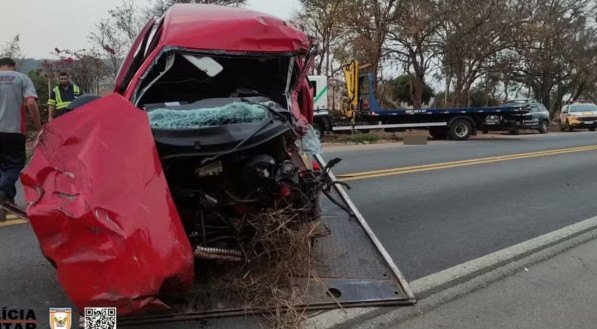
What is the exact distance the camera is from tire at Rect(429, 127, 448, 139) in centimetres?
2277

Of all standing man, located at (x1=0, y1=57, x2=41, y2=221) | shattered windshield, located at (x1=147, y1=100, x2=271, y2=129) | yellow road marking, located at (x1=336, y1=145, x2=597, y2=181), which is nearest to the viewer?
shattered windshield, located at (x1=147, y1=100, x2=271, y2=129)

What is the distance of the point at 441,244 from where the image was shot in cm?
→ 574

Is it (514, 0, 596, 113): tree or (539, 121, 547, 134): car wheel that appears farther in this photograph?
(514, 0, 596, 113): tree

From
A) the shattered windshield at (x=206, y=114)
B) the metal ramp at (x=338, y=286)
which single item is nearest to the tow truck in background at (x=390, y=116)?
the metal ramp at (x=338, y=286)

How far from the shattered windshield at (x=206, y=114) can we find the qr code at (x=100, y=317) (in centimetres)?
119

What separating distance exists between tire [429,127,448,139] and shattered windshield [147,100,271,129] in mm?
19848

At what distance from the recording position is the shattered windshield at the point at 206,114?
3.61 meters

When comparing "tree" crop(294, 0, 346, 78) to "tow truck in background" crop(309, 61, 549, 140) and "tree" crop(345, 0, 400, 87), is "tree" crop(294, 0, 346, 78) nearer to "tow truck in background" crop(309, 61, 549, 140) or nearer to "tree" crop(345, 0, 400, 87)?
"tree" crop(345, 0, 400, 87)

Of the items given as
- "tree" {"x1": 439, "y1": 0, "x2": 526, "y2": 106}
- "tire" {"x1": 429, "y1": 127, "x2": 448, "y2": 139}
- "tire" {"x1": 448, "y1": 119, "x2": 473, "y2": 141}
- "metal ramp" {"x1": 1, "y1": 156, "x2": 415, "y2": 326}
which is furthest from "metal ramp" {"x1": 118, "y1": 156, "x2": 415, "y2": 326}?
"tree" {"x1": 439, "y1": 0, "x2": 526, "y2": 106}

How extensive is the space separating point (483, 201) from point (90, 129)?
636cm

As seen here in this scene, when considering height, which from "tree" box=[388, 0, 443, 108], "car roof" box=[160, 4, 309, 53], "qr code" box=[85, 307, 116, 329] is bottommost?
"qr code" box=[85, 307, 116, 329]

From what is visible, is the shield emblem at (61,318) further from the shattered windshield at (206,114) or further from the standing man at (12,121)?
the standing man at (12,121)

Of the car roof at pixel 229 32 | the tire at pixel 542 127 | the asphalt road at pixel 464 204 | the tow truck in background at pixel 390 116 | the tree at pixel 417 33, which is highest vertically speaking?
the tree at pixel 417 33

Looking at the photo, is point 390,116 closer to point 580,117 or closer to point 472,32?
point 472,32
